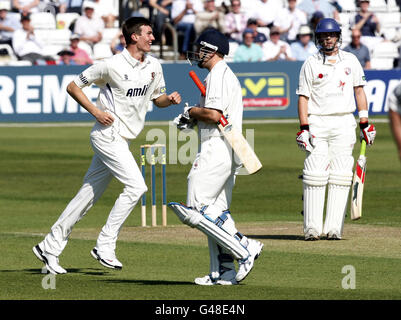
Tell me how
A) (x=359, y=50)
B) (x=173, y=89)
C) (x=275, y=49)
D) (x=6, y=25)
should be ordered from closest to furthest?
1. (x=173, y=89)
2. (x=359, y=50)
3. (x=6, y=25)
4. (x=275, y=49)

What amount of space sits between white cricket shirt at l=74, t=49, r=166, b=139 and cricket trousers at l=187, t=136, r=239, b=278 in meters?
1.12

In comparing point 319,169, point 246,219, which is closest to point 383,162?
point 246,219

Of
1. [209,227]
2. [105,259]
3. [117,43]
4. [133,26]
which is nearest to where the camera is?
[209,227]

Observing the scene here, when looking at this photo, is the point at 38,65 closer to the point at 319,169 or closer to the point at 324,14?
the point at 324,14

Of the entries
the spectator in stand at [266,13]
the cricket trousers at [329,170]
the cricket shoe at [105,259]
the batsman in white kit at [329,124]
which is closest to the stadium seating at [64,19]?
the spectator in stand at [266,13]

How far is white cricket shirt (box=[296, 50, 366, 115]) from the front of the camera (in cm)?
1112

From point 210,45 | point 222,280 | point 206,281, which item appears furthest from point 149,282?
point 210,45

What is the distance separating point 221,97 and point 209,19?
18.4m

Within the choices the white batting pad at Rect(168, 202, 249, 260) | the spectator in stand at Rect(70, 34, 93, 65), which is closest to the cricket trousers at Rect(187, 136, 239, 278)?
the white batting pad at Rect(168, 202, 249, 260)

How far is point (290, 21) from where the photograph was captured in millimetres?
27891

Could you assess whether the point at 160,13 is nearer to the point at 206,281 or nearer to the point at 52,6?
the point at 52,6

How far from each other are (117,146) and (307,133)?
2528 millimetres

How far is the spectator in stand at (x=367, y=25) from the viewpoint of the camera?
2792 cm

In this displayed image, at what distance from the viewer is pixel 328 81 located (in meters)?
11.1
